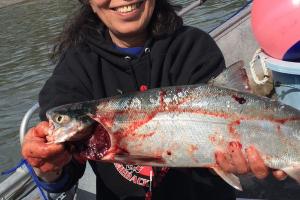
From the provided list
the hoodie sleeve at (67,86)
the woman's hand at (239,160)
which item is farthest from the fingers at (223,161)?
the hoodie sleeve at (67,86)

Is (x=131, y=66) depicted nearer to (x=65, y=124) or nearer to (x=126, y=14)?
(x=126, y=14)

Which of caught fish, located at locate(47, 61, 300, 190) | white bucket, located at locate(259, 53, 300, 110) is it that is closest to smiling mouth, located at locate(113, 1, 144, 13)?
caught fish, located at locate(47, 61, 300, 190)

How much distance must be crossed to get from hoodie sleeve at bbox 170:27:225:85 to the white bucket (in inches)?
31.6

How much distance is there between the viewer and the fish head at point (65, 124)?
204 cm

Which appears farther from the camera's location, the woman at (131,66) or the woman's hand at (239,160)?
the woman at (131,66)

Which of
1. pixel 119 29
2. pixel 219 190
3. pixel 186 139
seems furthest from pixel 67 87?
pixel 219 190

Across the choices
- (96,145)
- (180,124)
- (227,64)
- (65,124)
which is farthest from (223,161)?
(227,64)

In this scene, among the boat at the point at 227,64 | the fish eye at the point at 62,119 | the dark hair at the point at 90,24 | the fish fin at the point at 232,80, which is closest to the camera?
the fish eye at the point at 62,119

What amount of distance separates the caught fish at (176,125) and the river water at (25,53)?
268 cm

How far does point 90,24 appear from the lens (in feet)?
9.84

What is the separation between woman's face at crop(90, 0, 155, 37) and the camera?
2590 millimetres

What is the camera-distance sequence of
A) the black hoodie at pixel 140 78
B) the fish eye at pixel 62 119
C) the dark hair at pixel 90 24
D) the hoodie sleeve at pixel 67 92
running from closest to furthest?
1. the fish eye at pixel 62 119
2. the hoodie sleeve at pixel 67 92
3. the black hoodie at pixel 140 78
4. the dark hair at pixel 90 24

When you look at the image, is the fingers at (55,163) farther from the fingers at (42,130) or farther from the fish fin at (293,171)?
the fish fin at (293,171)

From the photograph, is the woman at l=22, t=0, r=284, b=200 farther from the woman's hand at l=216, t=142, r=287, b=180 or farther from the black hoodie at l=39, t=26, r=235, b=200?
the woman's hand at l=216, t=142, r=287, b=180
